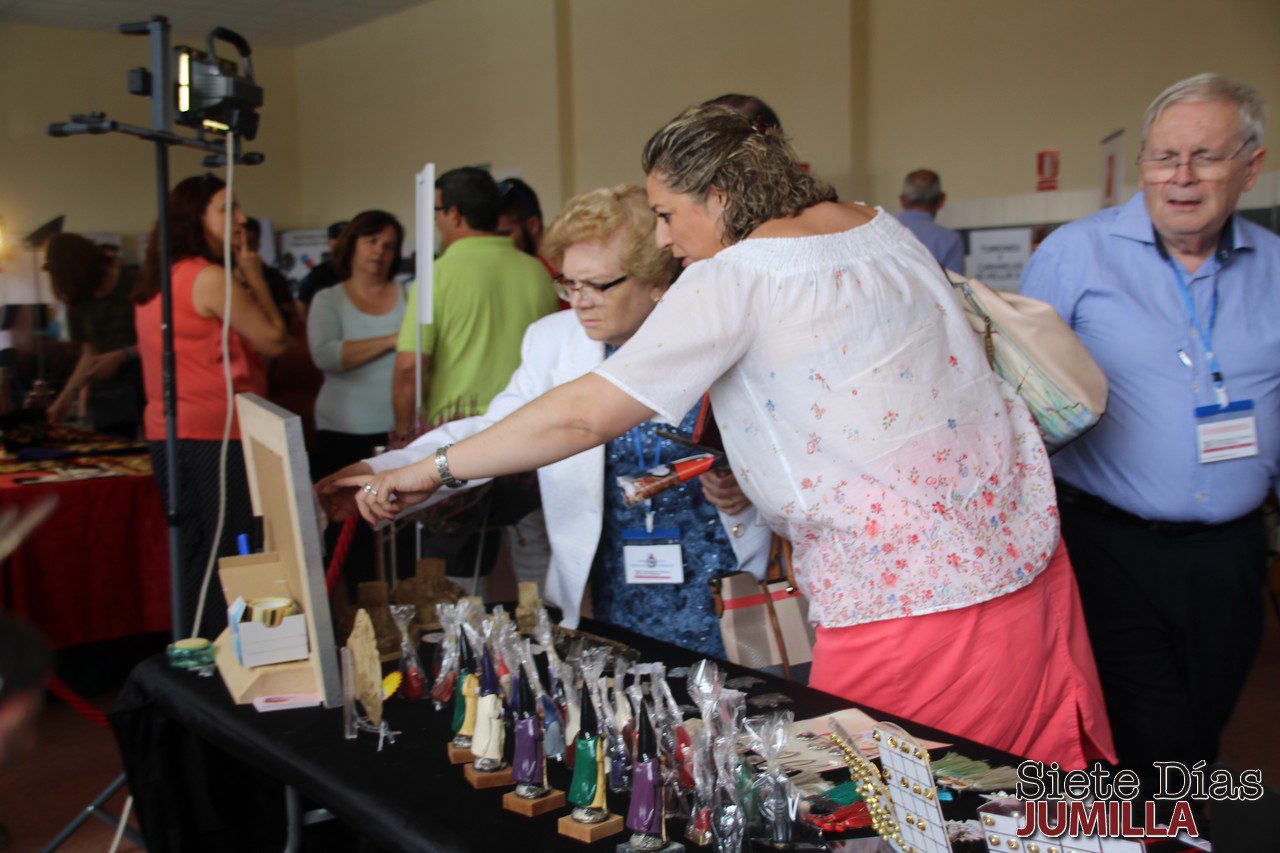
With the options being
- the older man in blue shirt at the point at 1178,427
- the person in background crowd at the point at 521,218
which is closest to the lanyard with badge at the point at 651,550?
the older man in blue shirt at the point at 1178,427

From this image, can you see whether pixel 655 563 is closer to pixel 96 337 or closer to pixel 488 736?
pixel 488 736

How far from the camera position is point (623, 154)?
309 inches

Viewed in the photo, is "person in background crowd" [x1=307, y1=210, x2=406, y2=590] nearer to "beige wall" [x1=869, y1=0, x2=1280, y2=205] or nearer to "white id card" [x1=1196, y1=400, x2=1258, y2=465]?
"white id card" [x1=1196, y1=400, x2=1258, y2=465]

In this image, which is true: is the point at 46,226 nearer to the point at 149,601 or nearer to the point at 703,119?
the point at 149,601

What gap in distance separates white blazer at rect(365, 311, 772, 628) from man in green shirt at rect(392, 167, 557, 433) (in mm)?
1171

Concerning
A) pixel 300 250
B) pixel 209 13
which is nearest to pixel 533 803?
pixel 209 13

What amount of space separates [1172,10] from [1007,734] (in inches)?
194

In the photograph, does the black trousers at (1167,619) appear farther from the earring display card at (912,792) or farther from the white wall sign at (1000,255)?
the white wall sign at (1000,255)

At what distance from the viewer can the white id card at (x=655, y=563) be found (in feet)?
6.66

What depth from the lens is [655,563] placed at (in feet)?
6.70

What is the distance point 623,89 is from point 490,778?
6949 mm

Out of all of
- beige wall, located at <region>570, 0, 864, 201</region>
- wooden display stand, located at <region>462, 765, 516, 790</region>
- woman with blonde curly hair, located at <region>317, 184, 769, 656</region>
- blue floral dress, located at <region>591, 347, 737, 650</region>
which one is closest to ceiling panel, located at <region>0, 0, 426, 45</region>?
beige wall, located at <region>570, 0, 864, 201</region>

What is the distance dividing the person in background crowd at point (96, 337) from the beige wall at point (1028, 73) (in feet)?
13.4

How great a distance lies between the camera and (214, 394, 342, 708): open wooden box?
1.60 metres
